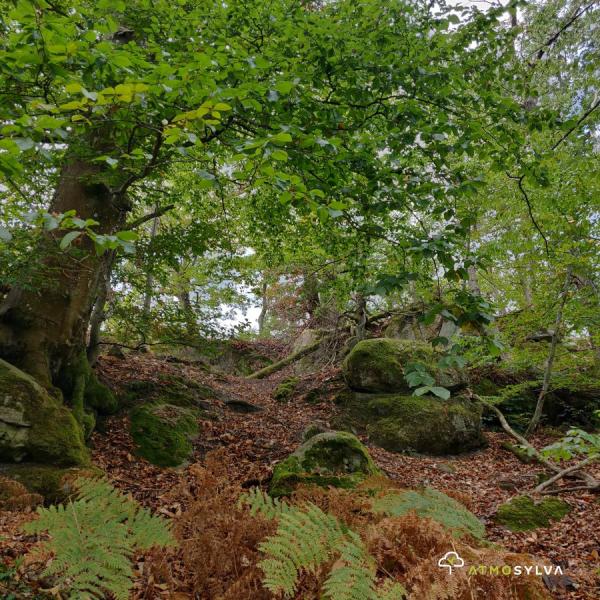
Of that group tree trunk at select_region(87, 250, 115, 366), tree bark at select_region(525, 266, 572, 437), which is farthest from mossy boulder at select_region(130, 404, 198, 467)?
tree bark at select_region(525, 266, 572, 437)

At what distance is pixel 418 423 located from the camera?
9.16 m

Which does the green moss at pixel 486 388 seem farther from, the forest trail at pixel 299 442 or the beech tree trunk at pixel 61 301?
the beech tree trunk at pixel 61 301

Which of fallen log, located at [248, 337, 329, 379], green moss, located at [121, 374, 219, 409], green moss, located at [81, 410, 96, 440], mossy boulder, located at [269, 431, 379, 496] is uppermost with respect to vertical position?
fallen log, located at [248, 337, 329, 379]

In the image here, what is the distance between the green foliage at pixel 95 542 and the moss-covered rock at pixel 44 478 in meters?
1.68

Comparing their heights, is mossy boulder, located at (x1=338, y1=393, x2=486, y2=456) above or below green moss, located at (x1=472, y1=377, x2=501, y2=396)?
below

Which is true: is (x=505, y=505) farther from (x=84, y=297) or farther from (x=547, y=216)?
(x=84, y=297)

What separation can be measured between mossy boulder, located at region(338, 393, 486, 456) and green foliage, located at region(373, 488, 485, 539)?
534cm

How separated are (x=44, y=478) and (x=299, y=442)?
4.51 metres

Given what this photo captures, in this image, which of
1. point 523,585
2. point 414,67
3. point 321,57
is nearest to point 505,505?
point 523,585

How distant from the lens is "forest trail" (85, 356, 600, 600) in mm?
4297

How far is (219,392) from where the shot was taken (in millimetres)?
10164

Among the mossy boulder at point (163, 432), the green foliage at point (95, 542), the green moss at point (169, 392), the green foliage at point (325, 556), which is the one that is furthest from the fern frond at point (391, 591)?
the green moss at point (169, 392)

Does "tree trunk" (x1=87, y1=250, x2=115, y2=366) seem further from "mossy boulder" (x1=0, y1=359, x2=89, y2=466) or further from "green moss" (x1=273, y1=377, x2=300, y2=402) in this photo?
"green moss" (x1=273, y1=377, x2=300, y2=402)

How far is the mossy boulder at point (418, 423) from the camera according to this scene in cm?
898
